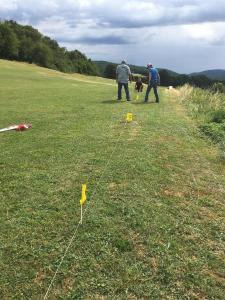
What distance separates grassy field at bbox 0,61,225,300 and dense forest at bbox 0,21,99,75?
82.9 metres

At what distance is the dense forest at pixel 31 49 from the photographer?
90.8 meters

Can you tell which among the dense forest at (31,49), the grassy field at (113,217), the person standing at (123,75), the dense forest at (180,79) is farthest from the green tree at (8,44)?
the grassy field at (113,217)

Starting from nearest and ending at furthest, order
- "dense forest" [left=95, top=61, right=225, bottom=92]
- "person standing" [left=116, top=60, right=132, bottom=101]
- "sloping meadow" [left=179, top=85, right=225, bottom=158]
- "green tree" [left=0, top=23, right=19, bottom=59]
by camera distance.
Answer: "sloping meadow" [left=179, top=85, right=225, bottom=158], "person standing" [left=116, top=60, right=132, bottom=101], "dense forest" [left=95, top=61, right=225, bottom=92], "green tree" [left=0, top=23, right=19, bottom=59]

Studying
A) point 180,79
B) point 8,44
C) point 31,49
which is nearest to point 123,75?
point 180,79

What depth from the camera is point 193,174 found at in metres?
9.41

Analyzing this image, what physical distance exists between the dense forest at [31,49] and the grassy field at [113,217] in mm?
82870

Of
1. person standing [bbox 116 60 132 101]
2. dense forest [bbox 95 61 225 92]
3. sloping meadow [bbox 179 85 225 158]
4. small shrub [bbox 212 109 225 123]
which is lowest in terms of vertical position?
dense forest [bbox 95 61 225 92]

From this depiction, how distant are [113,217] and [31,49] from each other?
9636 centimetres

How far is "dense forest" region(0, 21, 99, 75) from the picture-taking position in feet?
298

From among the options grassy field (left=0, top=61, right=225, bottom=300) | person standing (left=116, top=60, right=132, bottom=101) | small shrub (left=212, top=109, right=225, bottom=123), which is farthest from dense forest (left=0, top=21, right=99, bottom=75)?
grassy field (left=0, top=61, right=225, bottom=300)

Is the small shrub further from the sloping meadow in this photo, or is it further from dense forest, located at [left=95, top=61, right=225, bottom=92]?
dense forest, located at [left=95, top=61, right=225, bottom=92]

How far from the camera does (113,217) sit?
22.6 feet

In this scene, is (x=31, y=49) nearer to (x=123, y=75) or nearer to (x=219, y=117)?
(x=123, y=75)

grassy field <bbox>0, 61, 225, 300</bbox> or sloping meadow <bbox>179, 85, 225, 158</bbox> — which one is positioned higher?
sloping meadow <bbox>179, 85, 225, 158</bbox>
